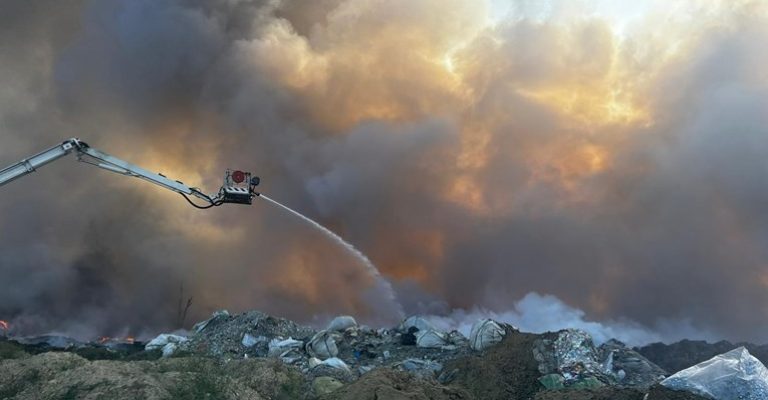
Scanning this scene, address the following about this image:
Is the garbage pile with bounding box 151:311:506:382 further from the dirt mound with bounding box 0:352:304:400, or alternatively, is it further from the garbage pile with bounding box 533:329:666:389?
the garbage pile with bounding box 533:329:666:389

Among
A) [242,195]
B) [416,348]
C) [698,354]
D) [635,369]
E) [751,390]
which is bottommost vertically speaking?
[751,390]

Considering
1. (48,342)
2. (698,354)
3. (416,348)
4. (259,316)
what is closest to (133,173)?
(259,316)

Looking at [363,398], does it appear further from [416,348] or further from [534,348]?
[416,348]

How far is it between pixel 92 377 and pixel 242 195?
6.16m

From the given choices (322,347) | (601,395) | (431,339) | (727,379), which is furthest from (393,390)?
(431,339)

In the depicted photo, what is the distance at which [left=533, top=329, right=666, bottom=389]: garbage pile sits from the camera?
555 inches

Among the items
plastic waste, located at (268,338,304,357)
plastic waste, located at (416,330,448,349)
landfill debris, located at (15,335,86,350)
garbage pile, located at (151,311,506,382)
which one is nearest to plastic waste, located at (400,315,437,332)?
garbage pile, located at (151,311,506,382)

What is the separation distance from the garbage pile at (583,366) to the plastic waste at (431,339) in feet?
17.2

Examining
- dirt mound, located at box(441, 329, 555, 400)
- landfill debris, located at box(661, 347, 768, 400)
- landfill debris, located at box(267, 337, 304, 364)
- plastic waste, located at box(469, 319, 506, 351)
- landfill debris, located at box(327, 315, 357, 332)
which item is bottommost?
landfill debris, located at box(661, 347, 768, 400)

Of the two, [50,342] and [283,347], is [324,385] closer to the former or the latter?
[283,347]

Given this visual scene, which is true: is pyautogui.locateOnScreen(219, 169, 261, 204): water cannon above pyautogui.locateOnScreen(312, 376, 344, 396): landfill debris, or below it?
above

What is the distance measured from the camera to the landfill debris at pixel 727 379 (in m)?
9.36

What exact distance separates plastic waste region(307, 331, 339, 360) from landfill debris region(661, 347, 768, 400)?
1215 cm

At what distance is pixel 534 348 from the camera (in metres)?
15.6
